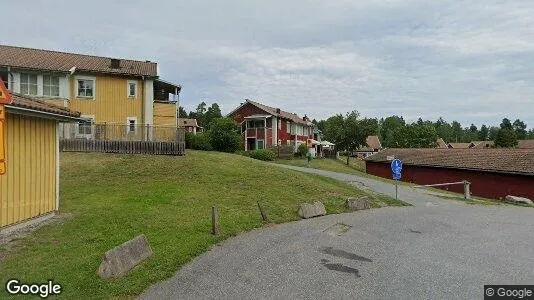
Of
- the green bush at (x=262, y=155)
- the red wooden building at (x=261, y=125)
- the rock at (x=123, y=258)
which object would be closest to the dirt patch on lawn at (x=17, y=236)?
the rock at (x=123, y=258)

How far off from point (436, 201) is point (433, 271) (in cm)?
1425

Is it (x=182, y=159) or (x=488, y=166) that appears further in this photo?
(x=488, y=166)

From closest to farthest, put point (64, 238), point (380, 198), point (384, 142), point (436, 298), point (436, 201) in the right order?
point (436, 298) → point (64, 238) → point (380, 198) → point (436, 201) → point (384, 142)

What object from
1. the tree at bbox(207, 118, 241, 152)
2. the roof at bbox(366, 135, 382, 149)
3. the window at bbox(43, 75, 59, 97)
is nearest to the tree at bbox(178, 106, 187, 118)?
the roof at bbox(366, 135, 382, 149)

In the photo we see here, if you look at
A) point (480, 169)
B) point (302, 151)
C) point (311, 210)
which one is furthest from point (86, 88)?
point (480, 169)

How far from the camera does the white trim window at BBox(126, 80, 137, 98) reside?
96.4 feet

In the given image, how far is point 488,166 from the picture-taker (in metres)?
31.2

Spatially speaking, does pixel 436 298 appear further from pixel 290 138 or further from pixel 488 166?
pixel 290 138

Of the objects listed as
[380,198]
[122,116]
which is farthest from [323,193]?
[122,116]

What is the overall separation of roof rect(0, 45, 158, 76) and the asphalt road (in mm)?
21697

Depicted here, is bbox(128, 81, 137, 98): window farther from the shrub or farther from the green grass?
the green grass

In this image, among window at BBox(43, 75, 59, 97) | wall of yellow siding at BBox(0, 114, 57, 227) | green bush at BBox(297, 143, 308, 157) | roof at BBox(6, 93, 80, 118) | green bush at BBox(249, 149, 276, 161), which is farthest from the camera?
green bush at BBox(297, 143, 308, 157)

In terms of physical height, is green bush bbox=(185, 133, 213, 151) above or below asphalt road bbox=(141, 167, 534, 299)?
above

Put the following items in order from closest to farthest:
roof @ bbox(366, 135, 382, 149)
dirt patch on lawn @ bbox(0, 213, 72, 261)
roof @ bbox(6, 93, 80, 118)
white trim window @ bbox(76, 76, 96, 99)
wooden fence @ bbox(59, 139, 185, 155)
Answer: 1. dirt patch on lawn @ bbox(0, 213, 72, 261)
2. roof @ bbox(6, 93, 80, 118)
3. wooden fence @ bbox(59, 139, 185, 155)
4. white trim window @ bbox(76, 76, 96, 99)
5. roof @ bbox(366, 135, 382, 149)
